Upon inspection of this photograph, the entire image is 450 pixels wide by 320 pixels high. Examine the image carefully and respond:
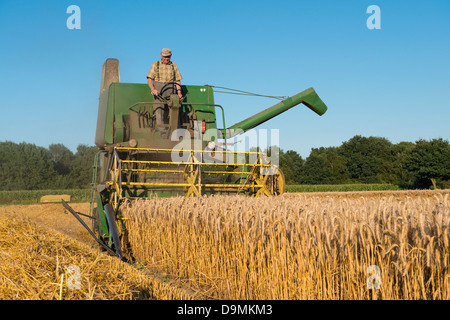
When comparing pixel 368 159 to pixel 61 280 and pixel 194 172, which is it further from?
pixel 61 280

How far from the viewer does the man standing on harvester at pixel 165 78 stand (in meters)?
8.53

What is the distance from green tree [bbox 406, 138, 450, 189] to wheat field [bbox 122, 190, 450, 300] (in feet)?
170

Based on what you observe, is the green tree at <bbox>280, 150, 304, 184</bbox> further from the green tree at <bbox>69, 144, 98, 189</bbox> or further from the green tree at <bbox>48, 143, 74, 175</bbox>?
the green tree at <bbox>48, 143, 74, 175</bbox>

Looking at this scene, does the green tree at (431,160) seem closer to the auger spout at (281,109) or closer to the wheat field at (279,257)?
the auger spout at (281,109)

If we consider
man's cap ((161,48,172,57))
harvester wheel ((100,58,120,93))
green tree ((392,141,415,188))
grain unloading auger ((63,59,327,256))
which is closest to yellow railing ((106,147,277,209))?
grain unloading auger ((63,59,327,256))

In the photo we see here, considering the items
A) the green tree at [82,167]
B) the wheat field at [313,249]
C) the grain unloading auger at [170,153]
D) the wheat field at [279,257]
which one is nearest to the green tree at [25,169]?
the green tree at [82,167]

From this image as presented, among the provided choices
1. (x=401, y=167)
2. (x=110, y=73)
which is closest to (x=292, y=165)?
(x=401, y=167)

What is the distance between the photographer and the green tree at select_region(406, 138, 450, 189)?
51406 millimetres

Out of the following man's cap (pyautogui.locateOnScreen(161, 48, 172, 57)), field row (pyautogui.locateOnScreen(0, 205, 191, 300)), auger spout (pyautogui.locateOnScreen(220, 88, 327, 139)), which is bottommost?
field row (pyautogui.locateOnScreen(0, 205, 191, 300))

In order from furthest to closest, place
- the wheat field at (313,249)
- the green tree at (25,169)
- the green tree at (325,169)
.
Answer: the green tree at (325,169), the green tree at (25,169), the wheat field at (313,249)

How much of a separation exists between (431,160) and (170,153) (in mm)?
50256

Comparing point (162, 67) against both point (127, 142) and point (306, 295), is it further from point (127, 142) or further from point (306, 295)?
point (306, 295)

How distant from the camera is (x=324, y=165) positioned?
61938 mm

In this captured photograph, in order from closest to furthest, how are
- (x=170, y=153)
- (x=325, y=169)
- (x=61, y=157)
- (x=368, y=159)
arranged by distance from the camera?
(x=170, y=153) → (x=325, y=169) → (x=61, y=157) → (x=368, y=159)
